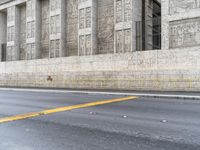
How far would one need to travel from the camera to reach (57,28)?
24.4m

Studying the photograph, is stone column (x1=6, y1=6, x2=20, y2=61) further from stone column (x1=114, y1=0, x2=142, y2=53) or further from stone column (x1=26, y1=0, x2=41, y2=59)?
stone column (x1=114, y1=0, x2=142, y2=53)

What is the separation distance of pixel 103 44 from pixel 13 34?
13.4m

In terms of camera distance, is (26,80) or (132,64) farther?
(26,80)

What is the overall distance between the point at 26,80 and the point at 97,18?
9.48 m

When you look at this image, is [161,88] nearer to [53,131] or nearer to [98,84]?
[98,84]

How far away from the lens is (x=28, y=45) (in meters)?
27.1

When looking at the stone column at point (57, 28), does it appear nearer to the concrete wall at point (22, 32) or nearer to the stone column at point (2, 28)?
the concrete wall at point (22, 32)

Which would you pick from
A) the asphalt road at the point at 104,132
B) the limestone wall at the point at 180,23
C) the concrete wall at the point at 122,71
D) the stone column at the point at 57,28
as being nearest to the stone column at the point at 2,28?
the stone column at the point at 57,28

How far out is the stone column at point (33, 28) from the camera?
1035 inches

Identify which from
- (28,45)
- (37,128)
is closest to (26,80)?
(28,45)

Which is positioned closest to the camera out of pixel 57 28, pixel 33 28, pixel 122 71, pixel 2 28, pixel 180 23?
Answer: pixel 180 23

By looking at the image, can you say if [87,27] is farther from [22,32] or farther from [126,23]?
[22,32]

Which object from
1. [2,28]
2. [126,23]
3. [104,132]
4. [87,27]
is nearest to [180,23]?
[126,23]

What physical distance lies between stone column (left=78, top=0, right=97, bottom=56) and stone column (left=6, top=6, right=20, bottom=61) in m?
10.5
